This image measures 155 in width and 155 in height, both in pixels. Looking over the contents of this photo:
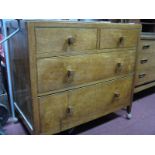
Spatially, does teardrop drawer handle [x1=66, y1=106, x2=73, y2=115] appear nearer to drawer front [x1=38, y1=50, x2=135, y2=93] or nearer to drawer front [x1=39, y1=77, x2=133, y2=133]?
drawer front [x1=39, y1=77, x2=133, y2=133]

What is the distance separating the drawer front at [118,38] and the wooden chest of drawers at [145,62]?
32cm

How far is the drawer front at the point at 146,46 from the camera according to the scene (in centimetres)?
172

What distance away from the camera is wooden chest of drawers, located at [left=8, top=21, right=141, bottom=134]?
993 mm

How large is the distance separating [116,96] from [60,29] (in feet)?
2.45

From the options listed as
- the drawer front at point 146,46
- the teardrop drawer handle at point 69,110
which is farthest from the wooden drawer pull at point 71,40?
the drawer front at point 146,46

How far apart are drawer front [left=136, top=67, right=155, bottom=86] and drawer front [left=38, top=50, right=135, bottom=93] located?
0.42 m

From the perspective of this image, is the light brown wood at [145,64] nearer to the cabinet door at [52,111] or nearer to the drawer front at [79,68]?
the drawer front at [79,68]

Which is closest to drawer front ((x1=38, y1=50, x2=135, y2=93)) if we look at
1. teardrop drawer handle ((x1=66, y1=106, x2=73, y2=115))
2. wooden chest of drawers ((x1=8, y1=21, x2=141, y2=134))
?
wooden chest of drawers ((x1=8, y1=21, x2=141, y2=134))

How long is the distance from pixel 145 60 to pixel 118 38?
66cm

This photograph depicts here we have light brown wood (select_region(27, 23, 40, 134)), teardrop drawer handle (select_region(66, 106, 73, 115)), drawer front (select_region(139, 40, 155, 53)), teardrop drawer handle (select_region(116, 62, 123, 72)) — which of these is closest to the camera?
light brown wood (select_region(27, 23, 40, 134))

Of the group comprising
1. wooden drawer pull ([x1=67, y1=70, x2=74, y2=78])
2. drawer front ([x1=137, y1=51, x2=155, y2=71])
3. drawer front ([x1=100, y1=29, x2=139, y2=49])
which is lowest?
drawer front ([x1=137, y1=51, x2=155, y2=71])
